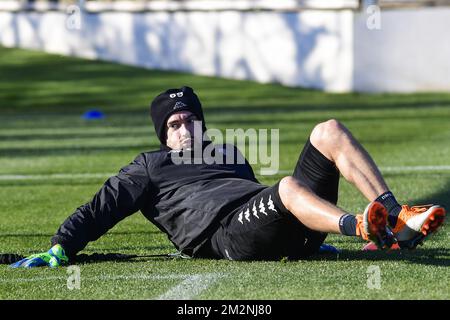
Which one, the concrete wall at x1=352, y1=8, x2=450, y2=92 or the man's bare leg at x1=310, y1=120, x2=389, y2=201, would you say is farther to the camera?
the concrete wall at x1=352, y1=8, x2=450, y2=92

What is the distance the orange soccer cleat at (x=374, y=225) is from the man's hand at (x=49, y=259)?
86.9 inches

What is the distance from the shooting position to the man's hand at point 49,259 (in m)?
7.78

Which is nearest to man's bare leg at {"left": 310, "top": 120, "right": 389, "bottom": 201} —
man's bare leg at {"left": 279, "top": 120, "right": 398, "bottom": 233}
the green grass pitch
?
man's bare leg at {"left": 279, "top": 120, "right": 398, "bottom": 233}

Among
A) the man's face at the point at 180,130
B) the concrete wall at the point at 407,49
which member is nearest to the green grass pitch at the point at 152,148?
the concrete wall at the point at 407,49

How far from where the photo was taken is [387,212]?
22.1 ft

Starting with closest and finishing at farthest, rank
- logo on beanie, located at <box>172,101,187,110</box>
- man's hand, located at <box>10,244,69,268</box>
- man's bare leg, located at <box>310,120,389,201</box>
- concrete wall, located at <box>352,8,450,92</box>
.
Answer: man's bare leg, located at <box>310,120,389,201</box> → man's hand, located at <box>10,244,69,268</box> → logo on beanie, located at <box>172,101,187,110</box> → concrete wall, located at <box>352,8,450,92</box>

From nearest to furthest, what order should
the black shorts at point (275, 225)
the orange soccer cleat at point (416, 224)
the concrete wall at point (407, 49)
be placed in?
the orange soccer cleat at point (416, 224) < the black shorts at point (275, 225) < the concrete wall at point (407, 49)

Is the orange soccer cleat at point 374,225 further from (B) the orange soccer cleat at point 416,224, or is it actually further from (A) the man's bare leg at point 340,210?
(B) the orange soccer cleat at point 416,224

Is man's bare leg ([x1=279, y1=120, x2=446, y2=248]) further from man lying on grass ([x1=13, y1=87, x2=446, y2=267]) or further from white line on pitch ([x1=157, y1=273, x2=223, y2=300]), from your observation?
white line on pitch ([x1=157, y1=273, x2=223, y2=300])

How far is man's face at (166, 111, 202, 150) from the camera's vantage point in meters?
8.31

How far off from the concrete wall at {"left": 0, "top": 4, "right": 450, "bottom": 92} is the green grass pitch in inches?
22.6

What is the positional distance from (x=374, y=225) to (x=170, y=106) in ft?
8.02

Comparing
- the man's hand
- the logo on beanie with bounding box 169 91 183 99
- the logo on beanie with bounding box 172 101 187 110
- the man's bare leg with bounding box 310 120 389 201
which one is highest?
the logo on beanie with bounding box 169 91 183 99

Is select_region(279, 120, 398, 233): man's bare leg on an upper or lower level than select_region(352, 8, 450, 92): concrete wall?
upper
